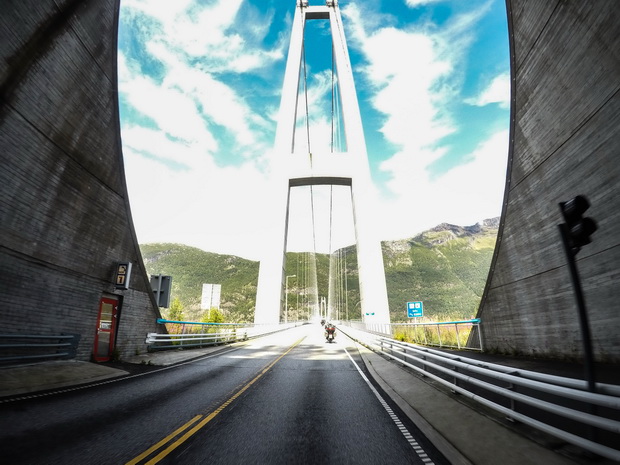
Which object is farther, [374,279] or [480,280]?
[480,280]

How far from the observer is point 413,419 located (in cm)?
536

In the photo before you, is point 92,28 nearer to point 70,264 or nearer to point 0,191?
point 0,191

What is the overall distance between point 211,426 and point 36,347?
24.2 ft

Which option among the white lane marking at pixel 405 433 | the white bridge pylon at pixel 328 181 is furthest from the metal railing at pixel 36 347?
the white bridge pylon at pixel 328 181

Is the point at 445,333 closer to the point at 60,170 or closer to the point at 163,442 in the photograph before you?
the point at 163,442

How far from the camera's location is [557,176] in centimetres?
845

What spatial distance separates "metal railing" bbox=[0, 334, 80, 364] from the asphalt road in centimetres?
247

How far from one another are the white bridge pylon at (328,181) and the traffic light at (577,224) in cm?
2657

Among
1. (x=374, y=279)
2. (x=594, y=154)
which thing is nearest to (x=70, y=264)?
(x=594, y=154)

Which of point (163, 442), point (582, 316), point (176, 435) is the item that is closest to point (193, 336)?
point (176, 435)

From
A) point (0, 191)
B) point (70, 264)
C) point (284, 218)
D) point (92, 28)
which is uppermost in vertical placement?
point (284, 218)

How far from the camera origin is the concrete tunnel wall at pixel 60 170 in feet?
26.2

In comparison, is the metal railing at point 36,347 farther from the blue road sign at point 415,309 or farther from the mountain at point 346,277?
the mountain at point 346,277

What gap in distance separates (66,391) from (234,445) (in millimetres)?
5538
